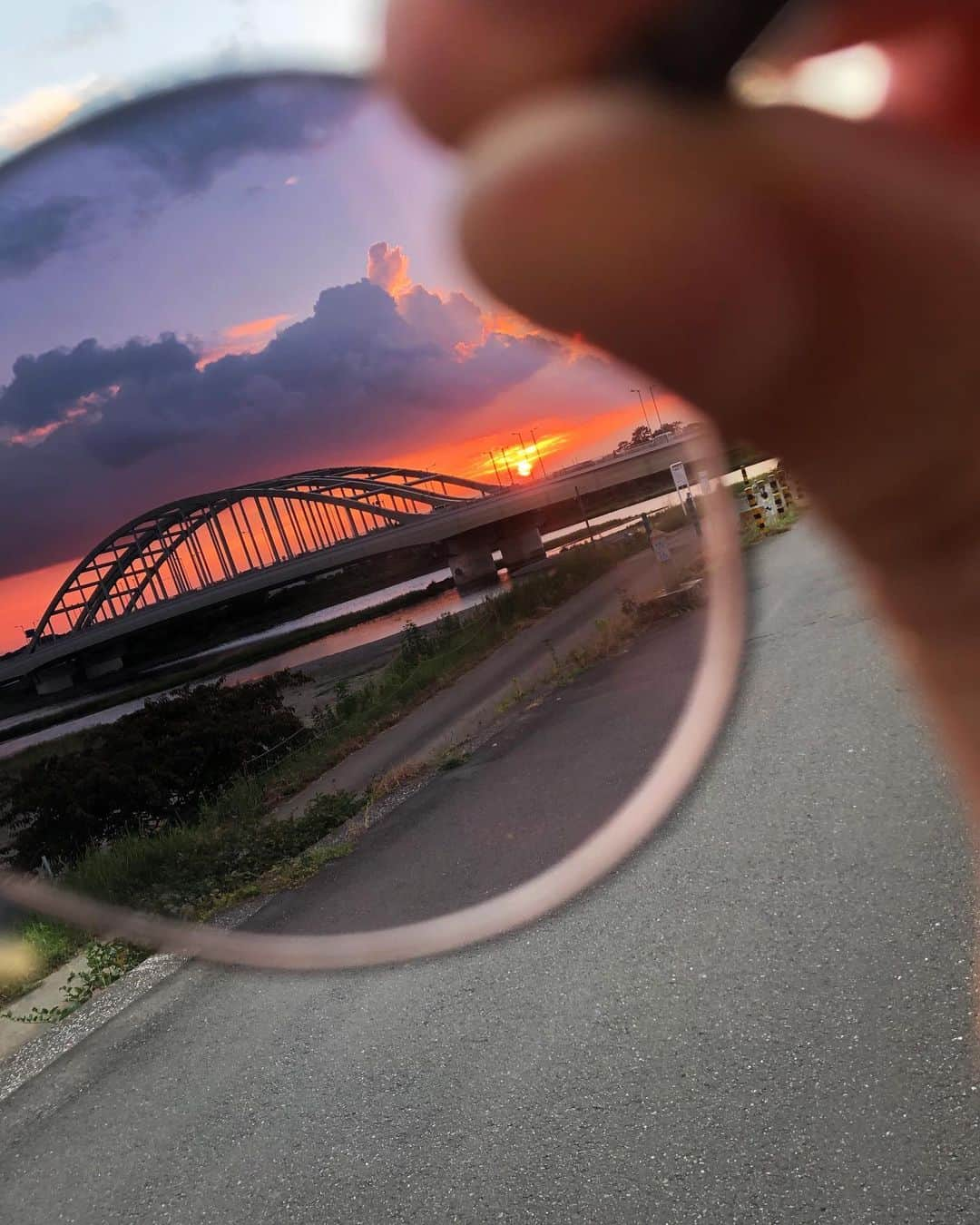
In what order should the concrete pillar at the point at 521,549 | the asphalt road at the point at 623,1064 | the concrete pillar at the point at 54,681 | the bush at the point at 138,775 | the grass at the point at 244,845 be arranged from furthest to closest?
the concrete pillar at the point at 54,681 → the bush at the point at 138,775 → the concrete pillar at the point at 521,549 → the grass at the point at 244,845 → the asphalt road at the point at 623,1064

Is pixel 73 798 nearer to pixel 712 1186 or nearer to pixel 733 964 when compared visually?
pixel 733 964

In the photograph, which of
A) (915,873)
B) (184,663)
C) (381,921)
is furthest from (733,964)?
(184,663)

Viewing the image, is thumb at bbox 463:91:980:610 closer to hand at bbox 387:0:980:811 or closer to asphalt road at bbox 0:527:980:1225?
hand at bbox 387:0:980:811

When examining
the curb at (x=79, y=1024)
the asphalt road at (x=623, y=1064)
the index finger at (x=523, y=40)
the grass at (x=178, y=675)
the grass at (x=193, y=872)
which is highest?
the index finger at (x=523, y=40)

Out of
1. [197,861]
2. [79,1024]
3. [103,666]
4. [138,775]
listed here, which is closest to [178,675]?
[103,666]

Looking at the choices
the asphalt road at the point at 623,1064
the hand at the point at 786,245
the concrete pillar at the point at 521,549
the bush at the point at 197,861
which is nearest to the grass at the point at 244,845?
the bush at the point at 197,861

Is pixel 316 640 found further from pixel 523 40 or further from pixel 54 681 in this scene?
pixel 523 40

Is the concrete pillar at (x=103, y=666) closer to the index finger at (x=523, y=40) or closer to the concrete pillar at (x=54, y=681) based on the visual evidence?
the concrete pillar at (x=54, y=681)
